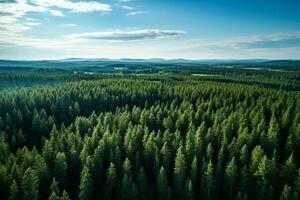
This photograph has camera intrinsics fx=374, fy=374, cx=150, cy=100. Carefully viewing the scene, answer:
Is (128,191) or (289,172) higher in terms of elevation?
(289,172)

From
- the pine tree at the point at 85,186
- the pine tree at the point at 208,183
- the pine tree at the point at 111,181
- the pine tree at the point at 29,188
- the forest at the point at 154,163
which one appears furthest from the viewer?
the pine tree at the point at 111,181

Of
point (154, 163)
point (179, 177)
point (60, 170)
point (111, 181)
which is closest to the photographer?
point (111, 181)

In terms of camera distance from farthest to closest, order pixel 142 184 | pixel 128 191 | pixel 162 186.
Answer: pixel 142 184
pixel 162 186
pixel 128 191

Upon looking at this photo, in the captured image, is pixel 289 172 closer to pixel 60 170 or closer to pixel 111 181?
pixel 111 181

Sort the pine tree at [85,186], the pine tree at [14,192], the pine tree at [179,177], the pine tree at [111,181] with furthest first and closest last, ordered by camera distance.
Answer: the pine tree at [179,177] → the pine tree at [111,181] → the pine tree at [85,186] → the pine tree at [14,192]

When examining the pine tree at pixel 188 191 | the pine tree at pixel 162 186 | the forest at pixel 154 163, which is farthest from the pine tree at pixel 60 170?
the pine tree at pixel 188 191

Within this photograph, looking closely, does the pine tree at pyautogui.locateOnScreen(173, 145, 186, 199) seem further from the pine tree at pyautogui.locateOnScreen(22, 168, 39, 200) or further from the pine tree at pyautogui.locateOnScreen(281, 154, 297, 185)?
the pine tree at pyautogui.locateOnScreen(22, 168, 39, 200)

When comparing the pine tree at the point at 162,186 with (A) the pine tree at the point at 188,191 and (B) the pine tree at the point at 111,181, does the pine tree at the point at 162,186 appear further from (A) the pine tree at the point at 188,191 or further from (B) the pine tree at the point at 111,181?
(B) the pine tree at the point at 111,181

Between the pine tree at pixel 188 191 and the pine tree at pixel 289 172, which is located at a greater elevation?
the pine tree at pixel 289 172

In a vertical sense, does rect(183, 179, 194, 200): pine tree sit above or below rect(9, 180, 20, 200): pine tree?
below

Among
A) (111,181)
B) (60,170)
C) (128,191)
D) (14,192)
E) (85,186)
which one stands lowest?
(128,191)

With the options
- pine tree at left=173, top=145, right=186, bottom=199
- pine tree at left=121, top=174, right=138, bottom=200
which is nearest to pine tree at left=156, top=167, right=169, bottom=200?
pine tree at left=173, top=145, right=186, bottom=199

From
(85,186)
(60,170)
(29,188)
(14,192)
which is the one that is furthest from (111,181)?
(14,192)
